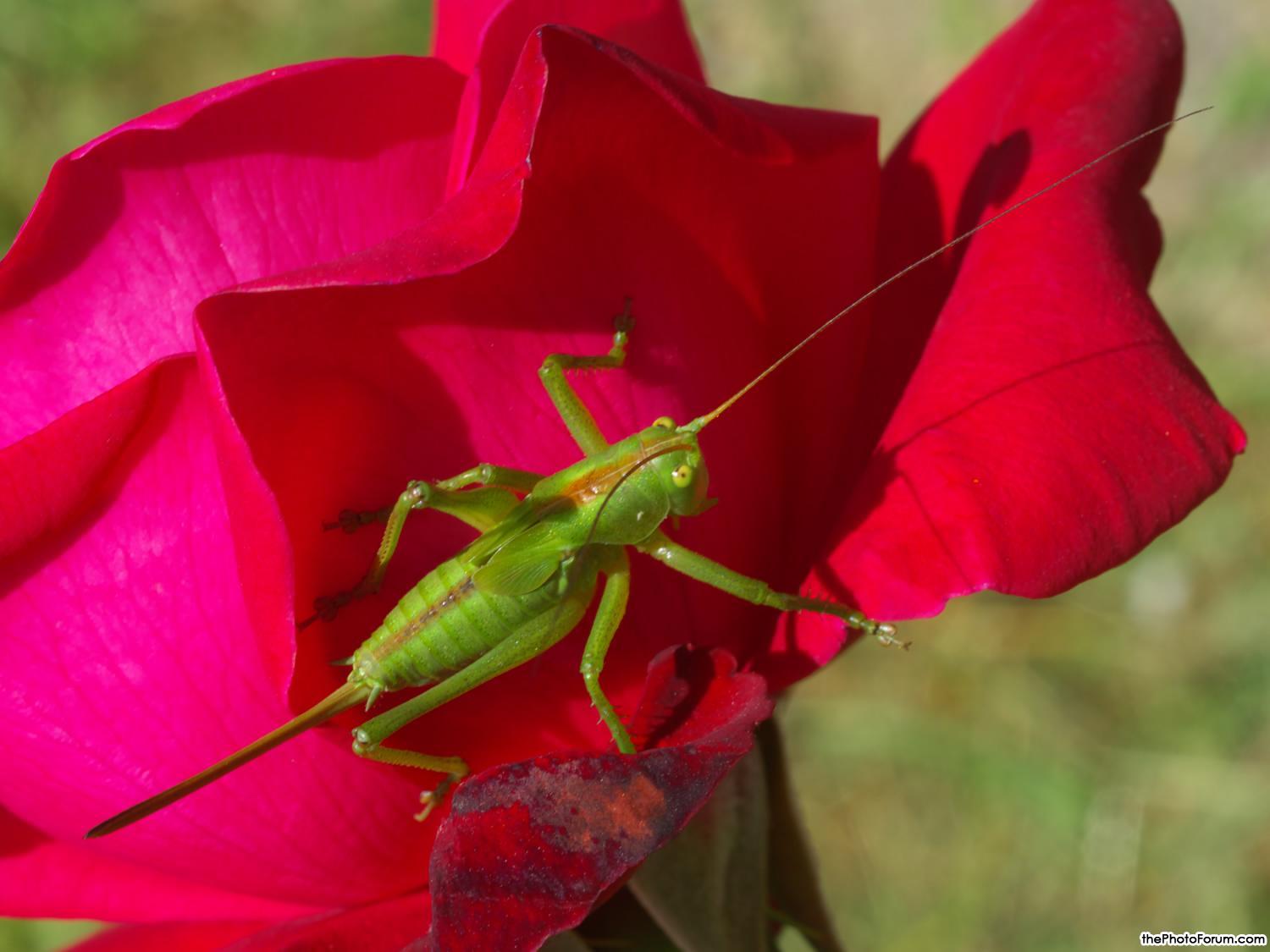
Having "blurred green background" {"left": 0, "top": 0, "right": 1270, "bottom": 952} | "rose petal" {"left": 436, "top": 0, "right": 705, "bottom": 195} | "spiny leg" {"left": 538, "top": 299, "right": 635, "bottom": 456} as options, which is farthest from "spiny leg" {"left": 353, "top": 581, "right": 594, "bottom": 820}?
"blurred green background" {"left": 0, "top": 0, "right": 1270, "bottom": 952}

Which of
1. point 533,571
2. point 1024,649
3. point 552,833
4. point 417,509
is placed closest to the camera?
point 552,833

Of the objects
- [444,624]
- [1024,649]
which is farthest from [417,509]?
[1024,649]

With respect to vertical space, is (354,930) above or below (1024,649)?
above

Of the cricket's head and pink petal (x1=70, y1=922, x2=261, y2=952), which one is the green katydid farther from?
pink petal (x1=70, y1=922, x2=261, y2=952)

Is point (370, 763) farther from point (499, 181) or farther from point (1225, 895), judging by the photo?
point (1225, 895)

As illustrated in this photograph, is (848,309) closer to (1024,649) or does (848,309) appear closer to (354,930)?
(354,930)

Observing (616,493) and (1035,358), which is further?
(616,493)

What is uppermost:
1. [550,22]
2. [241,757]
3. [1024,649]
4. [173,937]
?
[550,22]

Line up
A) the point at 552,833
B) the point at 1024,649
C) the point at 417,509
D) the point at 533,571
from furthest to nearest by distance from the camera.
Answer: the point at 1024,649
the point at 533,571
the point at 417,509
the point at 552,833
